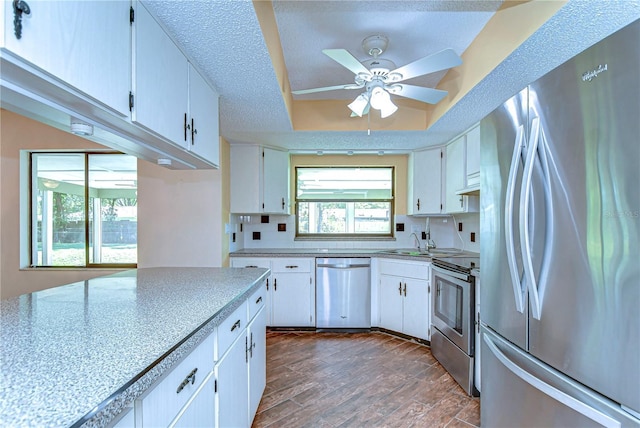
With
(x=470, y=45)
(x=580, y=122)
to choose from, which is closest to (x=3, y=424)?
(x=580, y=122)

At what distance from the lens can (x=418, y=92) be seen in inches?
82.9

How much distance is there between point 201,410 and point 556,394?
1.29m

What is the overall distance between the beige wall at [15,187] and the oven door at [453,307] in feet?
12.5

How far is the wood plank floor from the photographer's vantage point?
6.38ft

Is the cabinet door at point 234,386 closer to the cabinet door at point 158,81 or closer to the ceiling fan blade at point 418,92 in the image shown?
the cabinet door at point 158,81

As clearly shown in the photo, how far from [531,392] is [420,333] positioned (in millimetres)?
1903

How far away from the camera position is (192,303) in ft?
4.26

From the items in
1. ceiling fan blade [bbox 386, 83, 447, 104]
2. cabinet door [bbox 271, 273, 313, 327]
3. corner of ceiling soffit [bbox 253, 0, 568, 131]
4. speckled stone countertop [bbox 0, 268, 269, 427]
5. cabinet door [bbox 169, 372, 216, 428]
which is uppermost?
corner of ceiling soffit [bbox 253, 0, 568, 131]

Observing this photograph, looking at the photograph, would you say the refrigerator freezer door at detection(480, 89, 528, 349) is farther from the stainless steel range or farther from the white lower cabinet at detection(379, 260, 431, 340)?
the white lower cabinet at detection(379, 260, 431, 340)

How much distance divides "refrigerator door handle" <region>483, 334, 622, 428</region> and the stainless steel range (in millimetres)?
748

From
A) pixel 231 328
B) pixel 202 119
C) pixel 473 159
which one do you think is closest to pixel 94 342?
pixel 231 328

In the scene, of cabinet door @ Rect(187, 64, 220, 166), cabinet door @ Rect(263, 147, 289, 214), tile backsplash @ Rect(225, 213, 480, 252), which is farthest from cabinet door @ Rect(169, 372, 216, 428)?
tile backsplash @ Rect(225, 213, 480, 252)

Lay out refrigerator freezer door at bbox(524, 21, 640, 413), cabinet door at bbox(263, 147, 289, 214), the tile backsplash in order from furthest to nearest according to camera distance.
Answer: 1. the tile backsplash
2. cabinet door at bbox(263, 147, 289, 214)
3. refrigerator freezer door at bbox(524, 21, 640, 413)

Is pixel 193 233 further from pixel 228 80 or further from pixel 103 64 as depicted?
pixel 103 64
